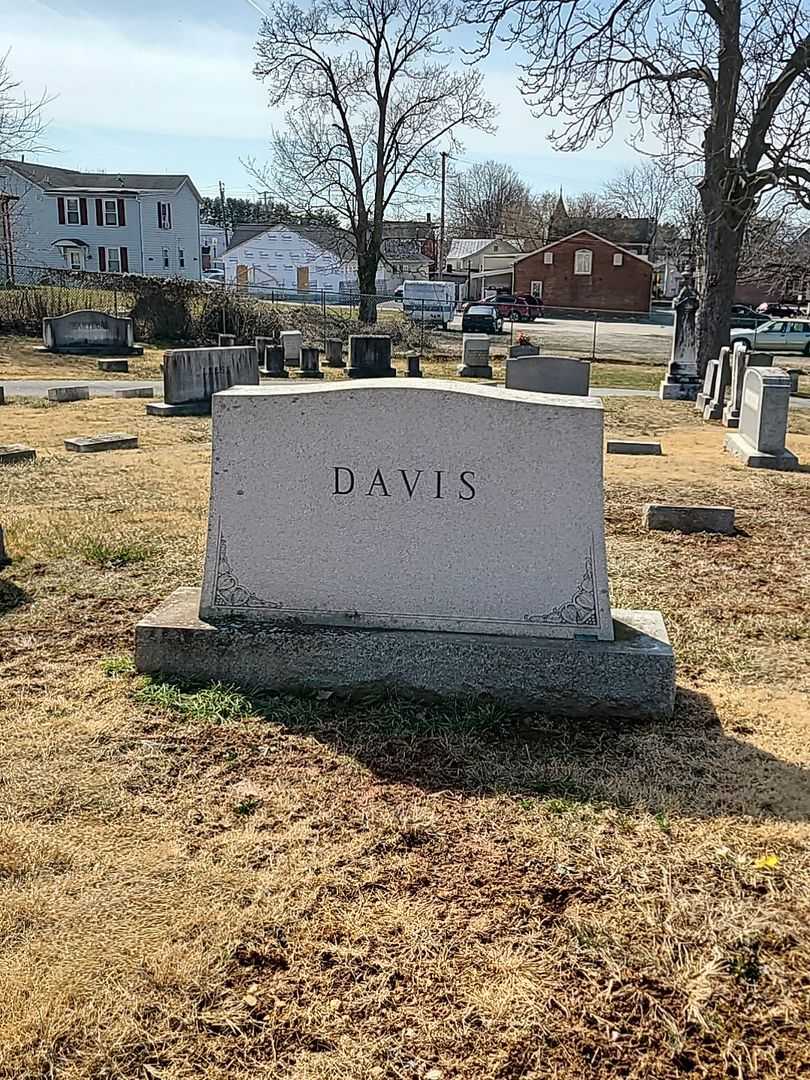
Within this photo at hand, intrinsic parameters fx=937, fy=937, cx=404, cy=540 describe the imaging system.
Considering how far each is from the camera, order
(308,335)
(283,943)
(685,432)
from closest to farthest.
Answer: (283,943) → (685,432) → (308,335)

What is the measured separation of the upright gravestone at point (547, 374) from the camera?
13227 mm

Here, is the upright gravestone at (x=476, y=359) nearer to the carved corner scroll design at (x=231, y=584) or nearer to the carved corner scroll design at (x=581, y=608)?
the carved corner scroll design at (x=231, y=584)

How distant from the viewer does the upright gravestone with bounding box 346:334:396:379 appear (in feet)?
74.0

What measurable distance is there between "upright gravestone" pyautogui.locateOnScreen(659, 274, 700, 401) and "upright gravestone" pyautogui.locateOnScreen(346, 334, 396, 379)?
21.7ft

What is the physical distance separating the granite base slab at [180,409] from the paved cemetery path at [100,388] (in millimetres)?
3194

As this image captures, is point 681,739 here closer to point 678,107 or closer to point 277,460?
point 277,460

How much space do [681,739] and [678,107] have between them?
849 inches

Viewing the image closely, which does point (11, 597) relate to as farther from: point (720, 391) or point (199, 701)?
point (720, 391)

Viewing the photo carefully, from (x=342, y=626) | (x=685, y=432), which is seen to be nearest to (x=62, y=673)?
(x=342, y=626)

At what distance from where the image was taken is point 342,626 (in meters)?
4.16

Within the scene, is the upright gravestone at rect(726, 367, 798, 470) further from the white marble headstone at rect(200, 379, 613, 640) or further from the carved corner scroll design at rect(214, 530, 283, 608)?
the carved corner scroll design at rect(214, 530, 283, 608)

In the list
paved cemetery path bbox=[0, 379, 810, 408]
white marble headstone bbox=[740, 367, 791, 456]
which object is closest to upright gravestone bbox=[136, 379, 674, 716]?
white marble headstone bbox=[740, 367, 791, 456]

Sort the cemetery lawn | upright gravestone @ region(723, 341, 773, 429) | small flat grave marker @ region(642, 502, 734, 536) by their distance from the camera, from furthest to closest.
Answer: upright gravestone @ region(723, 341, 773, 429), small flat grave marker @ region(642, 502, 734, 536), the cemetery lawn

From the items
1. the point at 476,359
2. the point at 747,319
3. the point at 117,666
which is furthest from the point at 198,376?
the point at 747,319
